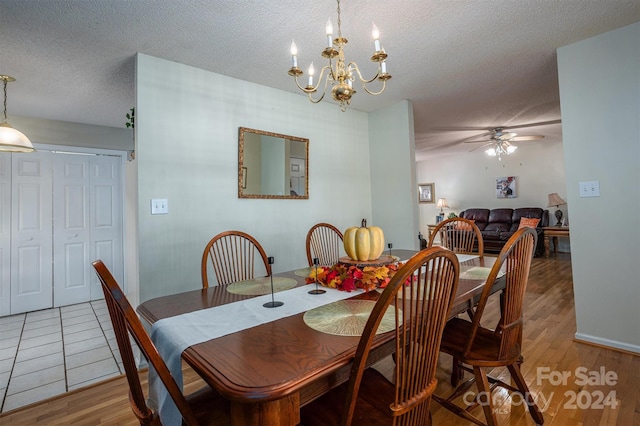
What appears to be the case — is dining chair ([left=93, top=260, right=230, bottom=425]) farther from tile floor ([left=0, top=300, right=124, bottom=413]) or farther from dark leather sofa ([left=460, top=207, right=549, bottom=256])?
dark leather sofa ([left=460, top=207, right=549, bottom=256])

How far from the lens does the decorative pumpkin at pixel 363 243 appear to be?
145 centimetres

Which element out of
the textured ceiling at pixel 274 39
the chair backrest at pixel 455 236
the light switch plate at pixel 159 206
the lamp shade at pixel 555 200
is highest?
the textured ceiling at pixel 274 39

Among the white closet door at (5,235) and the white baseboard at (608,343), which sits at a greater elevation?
the white closet door at (5,235)

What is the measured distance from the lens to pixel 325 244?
107 inches

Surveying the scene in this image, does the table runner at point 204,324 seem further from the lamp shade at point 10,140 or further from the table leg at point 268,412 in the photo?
the lamp shade at point 10,140

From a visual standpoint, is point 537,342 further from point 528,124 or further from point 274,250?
point 528,124

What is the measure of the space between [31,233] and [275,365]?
13.4 ft

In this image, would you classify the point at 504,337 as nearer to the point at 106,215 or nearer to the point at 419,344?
the point at 419,344

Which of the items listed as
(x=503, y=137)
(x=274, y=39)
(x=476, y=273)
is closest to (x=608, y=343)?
(x=476, y=273)

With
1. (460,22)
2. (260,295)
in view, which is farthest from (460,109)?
(260,295)

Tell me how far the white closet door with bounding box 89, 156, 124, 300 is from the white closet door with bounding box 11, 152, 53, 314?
407mm

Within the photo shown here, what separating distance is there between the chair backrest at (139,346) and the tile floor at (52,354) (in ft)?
4.78

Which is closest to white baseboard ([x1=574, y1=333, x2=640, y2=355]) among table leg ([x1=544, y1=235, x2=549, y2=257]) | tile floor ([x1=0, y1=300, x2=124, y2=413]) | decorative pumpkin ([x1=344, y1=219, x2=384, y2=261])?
decorative pumpkin ([x1=344, y1=219, x2=384, y2=261])

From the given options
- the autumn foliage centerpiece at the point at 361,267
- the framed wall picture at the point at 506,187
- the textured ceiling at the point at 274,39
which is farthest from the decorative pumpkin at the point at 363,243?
the framed wall picture at the point at 506,187
